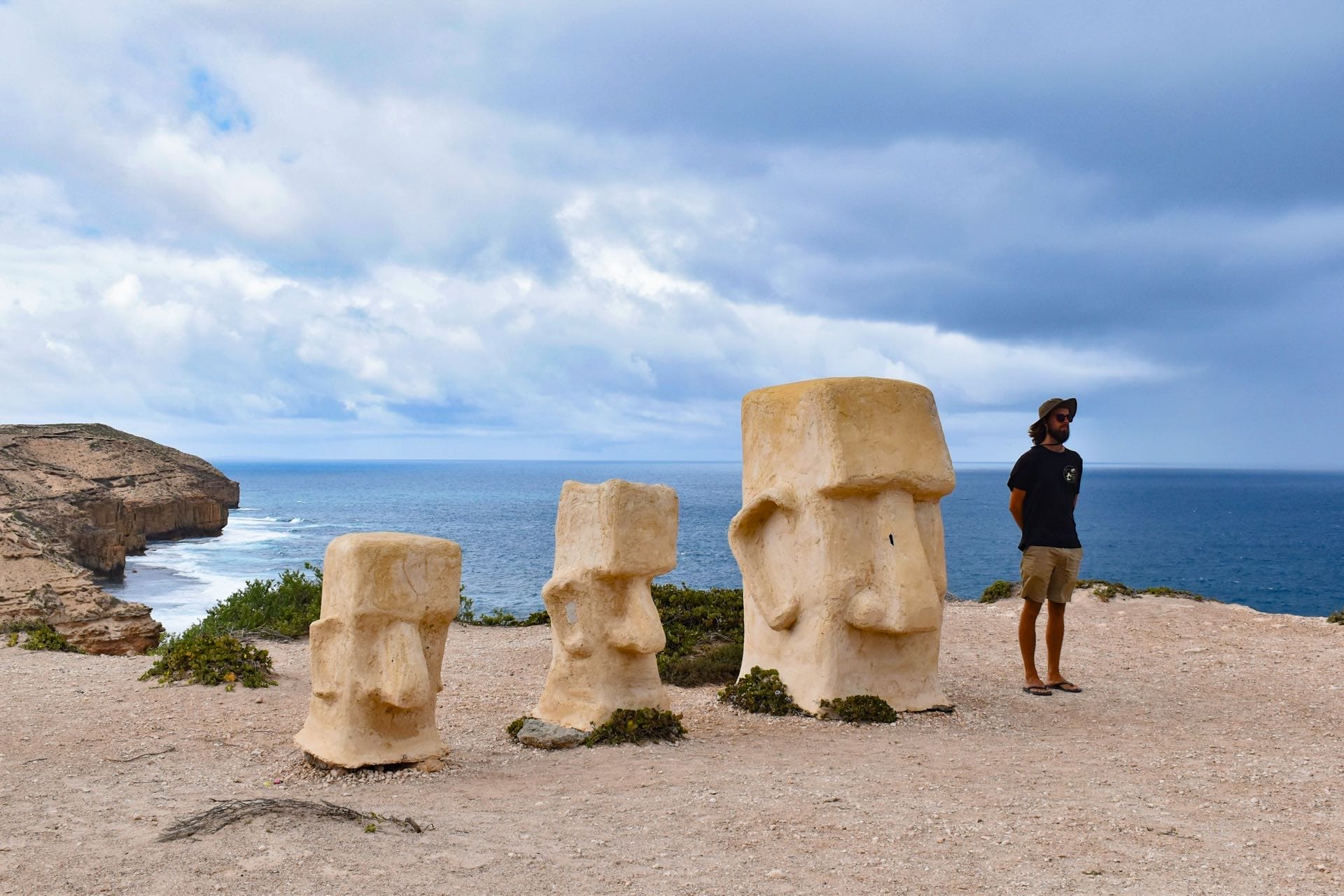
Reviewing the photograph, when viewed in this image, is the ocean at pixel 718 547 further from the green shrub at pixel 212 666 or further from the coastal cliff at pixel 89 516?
the green shrub at pixel 212 666

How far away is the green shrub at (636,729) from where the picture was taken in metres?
7.39

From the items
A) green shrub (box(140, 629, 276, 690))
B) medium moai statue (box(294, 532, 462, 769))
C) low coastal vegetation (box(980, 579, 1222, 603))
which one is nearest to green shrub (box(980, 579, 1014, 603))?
low coastal vegetation (box(980, 579, 1222, 603))

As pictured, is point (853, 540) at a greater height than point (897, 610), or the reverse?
point (853, 540)

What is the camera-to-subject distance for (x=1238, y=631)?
12.6m

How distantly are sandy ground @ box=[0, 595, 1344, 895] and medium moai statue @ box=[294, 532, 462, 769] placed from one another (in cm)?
23

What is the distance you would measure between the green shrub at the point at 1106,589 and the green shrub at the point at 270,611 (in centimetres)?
1072

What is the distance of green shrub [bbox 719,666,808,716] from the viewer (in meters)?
8.50

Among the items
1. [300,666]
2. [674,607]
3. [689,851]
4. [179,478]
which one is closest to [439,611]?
[689,851]

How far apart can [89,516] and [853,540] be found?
78.8ft

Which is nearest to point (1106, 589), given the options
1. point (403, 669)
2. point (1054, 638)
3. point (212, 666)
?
point (1054, 638)

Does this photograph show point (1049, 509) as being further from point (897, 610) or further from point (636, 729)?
point (636, 729)

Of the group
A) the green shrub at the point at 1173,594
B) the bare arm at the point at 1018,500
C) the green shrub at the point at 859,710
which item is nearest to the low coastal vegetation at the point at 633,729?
the green shrub at the point at 859,710

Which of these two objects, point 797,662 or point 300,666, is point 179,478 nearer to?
point 300,666

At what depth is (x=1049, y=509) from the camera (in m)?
9.05
